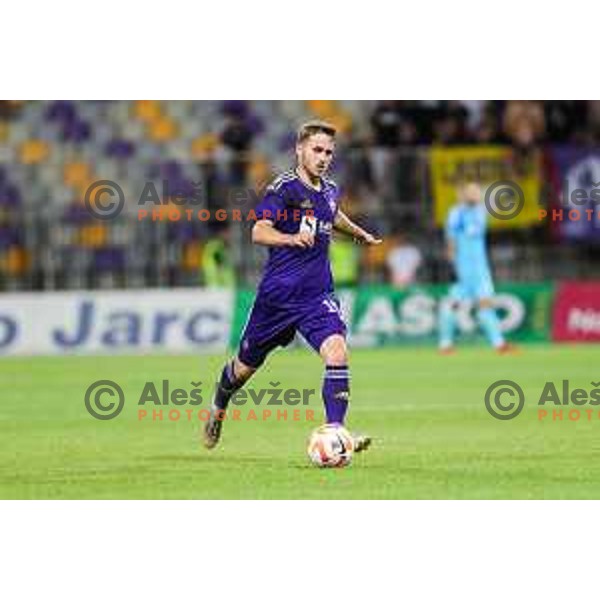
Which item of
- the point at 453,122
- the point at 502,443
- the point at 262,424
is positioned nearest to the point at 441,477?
the point at 502,443

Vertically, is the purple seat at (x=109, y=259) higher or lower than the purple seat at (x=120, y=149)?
lower

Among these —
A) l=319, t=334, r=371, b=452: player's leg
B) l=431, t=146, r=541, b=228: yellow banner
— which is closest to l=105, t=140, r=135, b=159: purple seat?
l=431, t=146, r=541, b=228: yellow banner

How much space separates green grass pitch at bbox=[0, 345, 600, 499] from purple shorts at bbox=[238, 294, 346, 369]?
2.62ft

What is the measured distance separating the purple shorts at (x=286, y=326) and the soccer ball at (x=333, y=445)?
599 millimetres

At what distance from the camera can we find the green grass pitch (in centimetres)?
1068

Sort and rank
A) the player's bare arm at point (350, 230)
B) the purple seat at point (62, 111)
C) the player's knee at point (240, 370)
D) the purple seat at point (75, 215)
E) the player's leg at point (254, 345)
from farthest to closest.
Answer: the purple seat at point (62, 111) < the purple seat at point (75, 215) < the player's knee at point (240, 370) < the player's bare arm at point (350, 230) < the player's leg at point (254, 345)

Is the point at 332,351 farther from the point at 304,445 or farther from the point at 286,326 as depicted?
the point at 304,445

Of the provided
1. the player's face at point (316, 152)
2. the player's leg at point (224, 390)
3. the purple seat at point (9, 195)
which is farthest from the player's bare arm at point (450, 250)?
the player's face at point (316, 152)

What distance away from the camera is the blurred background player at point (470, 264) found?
24984mm

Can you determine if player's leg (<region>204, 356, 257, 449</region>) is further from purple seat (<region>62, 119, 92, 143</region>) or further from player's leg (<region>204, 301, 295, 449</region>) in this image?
purple seat (<region>62, 119, 92, 143</region>)

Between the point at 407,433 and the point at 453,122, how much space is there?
1548 centimetres

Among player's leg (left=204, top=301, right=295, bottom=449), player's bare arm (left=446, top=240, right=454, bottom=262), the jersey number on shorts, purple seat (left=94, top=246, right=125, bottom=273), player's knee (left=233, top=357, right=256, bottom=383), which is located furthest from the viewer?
purple seat (left=94, top=246, right=125, bottom=273)

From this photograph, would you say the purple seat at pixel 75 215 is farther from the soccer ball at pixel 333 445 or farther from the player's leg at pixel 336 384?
the soccer ball at pixel 333 445

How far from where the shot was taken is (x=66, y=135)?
3003 centimetres
